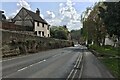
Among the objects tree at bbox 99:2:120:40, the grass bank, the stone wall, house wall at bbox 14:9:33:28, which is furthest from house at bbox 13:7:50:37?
tree at bbox 99:2:120:40

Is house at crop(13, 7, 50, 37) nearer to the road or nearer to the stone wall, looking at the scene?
the stone wall

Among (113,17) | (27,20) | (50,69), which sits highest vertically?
(27,20)

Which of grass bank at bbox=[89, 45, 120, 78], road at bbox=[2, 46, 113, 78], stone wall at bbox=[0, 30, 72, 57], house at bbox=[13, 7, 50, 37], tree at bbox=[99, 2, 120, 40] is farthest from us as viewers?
house at bbox=[13, 7, 50, 37]

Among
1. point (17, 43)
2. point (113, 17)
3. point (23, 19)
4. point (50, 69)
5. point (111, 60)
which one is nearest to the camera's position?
point (50, 69)

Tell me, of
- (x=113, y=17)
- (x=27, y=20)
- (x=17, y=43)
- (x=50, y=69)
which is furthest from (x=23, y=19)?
(x=50, y=69)

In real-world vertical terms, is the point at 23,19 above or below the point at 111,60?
above

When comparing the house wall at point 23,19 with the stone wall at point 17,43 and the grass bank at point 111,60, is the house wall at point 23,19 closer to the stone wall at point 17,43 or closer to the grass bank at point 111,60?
the stone wall at point 17,43

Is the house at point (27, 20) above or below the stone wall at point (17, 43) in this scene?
above

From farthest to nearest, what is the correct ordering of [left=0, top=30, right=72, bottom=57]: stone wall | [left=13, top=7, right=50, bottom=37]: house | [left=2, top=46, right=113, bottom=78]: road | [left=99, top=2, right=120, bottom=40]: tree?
1. [left=13, top=7, right=50, bottom=37]: house
2. [left=0, top=30, right=72, bottom=57]: stone wall
3. [left=99, top=2, right=120, bottom=40]: tree
4. [left=2, top=46, right=113, bottom=78]: road

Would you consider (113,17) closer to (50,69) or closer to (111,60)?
(111,60)

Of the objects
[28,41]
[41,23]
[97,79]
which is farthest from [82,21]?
[97,79]

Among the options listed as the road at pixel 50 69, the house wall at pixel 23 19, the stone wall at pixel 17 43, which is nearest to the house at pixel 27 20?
the house wall at pixel 23 19

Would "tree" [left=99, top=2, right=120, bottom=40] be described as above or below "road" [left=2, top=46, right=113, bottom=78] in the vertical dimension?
above

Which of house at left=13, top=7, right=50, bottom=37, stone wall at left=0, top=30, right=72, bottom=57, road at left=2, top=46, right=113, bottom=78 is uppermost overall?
house at left=13, top=7, right=50, bottom=37
